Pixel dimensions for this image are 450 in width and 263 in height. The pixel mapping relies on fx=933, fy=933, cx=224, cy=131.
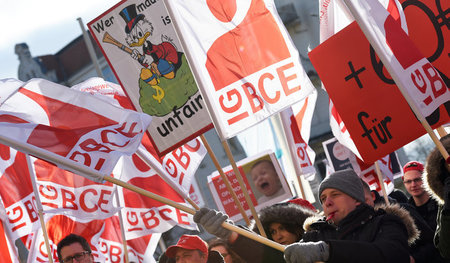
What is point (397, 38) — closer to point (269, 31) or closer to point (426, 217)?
point (269, 31)

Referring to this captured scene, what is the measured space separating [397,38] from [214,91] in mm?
1331

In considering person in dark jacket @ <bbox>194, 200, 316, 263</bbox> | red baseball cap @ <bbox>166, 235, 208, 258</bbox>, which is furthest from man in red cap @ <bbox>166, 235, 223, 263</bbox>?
person in dark jacket @ <bbox>194, 200, 316, 263</bbox>

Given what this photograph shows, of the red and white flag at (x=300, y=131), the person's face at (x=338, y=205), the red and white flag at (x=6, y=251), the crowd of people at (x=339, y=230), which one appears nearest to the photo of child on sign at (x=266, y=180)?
the red and white flag at (x=300, y=131)

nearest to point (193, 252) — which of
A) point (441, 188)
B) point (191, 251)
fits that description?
point (191, 251)

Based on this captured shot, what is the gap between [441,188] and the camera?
5.10 m

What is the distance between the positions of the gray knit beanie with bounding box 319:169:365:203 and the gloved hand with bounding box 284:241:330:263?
1.85ft

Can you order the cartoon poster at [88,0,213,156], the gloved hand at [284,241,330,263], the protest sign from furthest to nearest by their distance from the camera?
the cartoon poster at [88,0,213,156]
the protest sign
the gloved hand at [284,241,330,263]

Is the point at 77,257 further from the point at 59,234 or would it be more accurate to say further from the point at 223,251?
the point at 59,234

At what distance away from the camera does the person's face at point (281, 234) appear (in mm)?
6121

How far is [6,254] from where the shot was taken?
9.48 m

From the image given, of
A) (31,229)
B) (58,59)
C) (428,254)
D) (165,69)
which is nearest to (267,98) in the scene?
(165,69)

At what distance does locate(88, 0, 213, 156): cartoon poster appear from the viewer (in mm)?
7102

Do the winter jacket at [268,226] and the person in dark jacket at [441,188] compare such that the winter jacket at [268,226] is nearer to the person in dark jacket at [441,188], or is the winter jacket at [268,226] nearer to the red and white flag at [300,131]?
the person in dark jacket at [441,188]

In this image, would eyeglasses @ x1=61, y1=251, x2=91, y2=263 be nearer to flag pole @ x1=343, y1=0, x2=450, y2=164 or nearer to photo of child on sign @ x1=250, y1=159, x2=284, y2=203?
flag pole @ x1=343, y1=0, x2=450, y2=164
